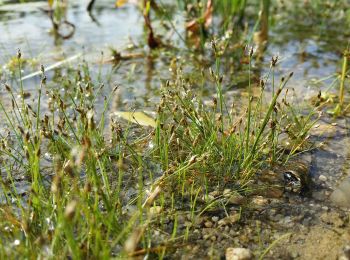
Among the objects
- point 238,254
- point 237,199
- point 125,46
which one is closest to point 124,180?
point 237,199

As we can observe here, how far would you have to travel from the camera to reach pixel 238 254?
1568mm

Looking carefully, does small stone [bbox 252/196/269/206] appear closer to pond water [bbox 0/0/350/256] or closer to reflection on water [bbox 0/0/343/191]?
pond water [bbox 0/0/350/256]

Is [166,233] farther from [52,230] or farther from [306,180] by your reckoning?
[306,180]

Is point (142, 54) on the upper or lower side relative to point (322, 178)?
upper

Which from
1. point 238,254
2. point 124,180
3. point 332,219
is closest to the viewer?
point 238,254

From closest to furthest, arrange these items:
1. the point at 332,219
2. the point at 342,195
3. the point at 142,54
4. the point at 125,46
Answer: the point at 332,219
the point at 342,195
the point at 142,54
the point at 125,46

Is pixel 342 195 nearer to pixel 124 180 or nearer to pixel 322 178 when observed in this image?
pixel 322 178

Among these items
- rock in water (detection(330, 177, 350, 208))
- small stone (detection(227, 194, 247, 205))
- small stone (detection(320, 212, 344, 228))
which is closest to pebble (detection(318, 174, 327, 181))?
rock in water (detection(330, 177, 350, 208))

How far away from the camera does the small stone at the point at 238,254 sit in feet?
5.10

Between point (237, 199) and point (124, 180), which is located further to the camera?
point (124, 180)

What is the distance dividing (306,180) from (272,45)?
2.57 meters

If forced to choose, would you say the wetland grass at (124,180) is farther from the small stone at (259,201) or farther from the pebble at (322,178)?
the pebble at (322,178)

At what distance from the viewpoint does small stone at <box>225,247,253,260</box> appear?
5.10 feet

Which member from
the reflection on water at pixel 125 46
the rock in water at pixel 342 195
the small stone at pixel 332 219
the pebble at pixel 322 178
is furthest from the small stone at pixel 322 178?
the reflection on water at pixel 125 46
